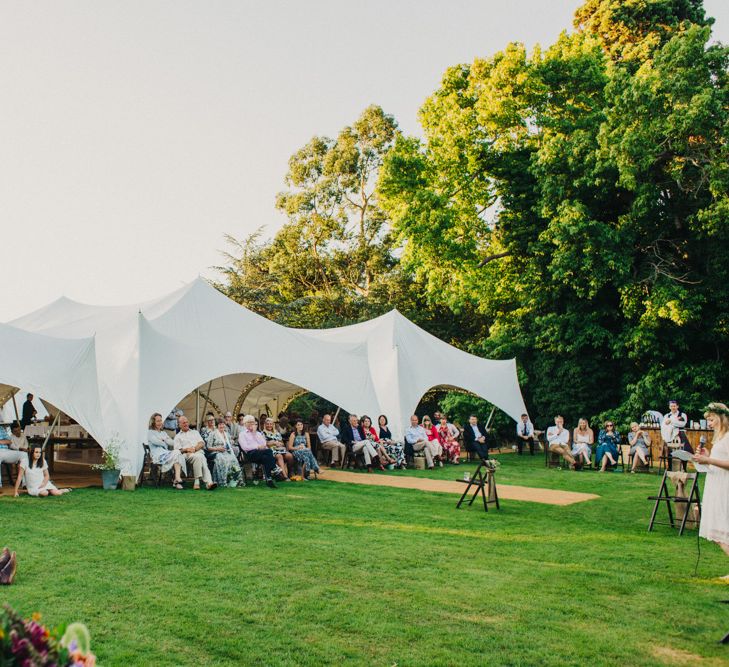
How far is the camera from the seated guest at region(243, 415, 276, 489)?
1139cm

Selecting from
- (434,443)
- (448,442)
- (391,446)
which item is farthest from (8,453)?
(448,442)

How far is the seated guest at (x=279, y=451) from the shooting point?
12.1m

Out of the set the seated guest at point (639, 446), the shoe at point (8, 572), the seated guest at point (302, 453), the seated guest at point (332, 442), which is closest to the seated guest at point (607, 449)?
the seated guest at point (639, 446)

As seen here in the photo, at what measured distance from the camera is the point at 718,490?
207 inches

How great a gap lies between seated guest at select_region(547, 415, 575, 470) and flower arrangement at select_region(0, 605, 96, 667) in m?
14.0

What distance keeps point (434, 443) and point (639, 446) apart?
4178 mm

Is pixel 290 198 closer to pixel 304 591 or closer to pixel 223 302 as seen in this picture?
pixel 223 302

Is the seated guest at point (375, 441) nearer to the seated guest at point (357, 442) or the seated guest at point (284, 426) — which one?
the seated guest at point (357, 442)

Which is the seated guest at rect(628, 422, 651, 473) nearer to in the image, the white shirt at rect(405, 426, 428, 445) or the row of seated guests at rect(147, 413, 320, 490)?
the white shirt at rect(405, 426, 428, 445)

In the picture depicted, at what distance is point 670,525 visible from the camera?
7.93m

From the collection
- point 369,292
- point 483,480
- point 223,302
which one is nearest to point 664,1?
point 369,292

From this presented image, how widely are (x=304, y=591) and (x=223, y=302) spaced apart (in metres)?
10.1

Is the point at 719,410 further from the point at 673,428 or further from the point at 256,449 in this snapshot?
the point at 673,428

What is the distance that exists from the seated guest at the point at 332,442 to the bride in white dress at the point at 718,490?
963cm
